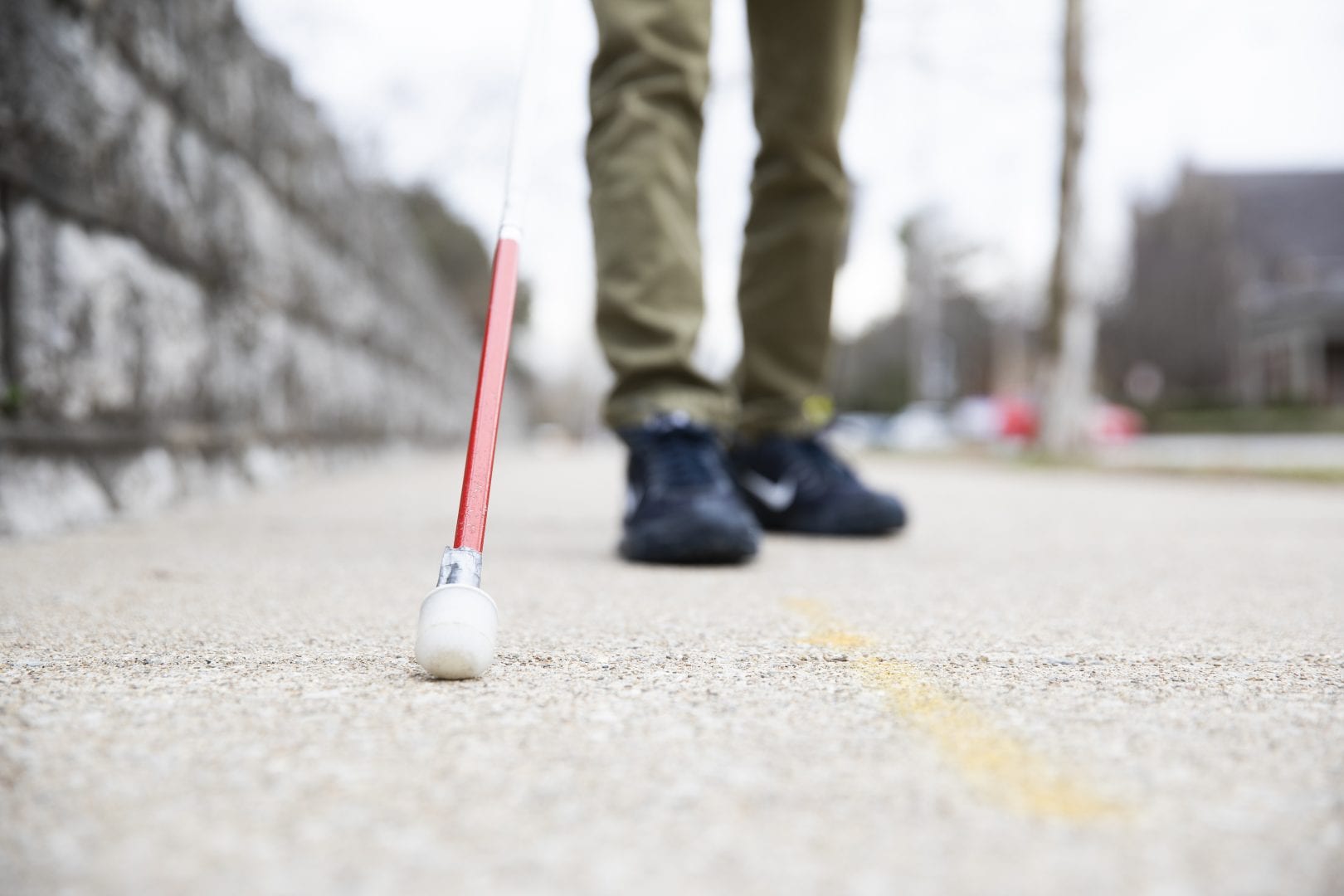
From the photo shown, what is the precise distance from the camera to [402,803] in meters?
0.68

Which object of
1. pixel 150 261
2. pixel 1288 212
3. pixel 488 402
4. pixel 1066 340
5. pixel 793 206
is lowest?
pixel 488 402

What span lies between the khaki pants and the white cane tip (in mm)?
1108

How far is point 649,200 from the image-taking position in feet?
6.60

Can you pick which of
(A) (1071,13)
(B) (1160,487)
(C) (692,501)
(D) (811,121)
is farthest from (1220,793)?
(A) (1071,13)

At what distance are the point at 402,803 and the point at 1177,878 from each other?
17.4 inches

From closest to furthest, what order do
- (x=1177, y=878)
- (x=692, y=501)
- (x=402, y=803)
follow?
(x=1177, y=878) < (x=402, y=803) < (x=692, y=501)

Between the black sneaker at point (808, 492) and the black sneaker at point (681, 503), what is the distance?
1.55ft

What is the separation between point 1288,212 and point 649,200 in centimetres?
3888

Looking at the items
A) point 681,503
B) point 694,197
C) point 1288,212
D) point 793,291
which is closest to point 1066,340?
point 793,291

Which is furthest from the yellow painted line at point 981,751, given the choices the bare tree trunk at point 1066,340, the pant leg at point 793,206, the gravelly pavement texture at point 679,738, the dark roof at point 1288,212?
the dark roof at point 1288,212

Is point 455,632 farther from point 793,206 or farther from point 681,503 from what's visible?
point 793,206

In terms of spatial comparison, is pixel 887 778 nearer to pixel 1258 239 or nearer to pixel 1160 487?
pixel 1160 487

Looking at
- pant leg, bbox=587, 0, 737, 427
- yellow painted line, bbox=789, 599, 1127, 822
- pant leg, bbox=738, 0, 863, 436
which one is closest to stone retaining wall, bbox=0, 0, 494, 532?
pant leg, bbox=587, 0, 737, 427

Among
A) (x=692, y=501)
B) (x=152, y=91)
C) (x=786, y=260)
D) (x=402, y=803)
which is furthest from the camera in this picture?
(x=152, y=91)
